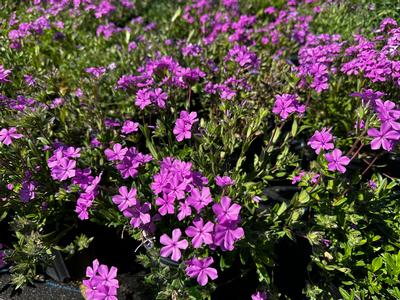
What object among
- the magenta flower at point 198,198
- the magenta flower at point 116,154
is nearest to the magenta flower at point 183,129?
the magenta flower at point 116,154

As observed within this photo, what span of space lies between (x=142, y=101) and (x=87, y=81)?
1.03 metres

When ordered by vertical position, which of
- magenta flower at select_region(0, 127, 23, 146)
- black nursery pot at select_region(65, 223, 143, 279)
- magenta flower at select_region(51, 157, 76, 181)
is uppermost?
magenta flower at select_region(0, 127, 23, 146)

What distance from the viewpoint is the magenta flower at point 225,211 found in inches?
49.9

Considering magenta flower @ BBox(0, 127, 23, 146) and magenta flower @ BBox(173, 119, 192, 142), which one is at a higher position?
magenta flower @ BBox(0, 127, 23, 146)

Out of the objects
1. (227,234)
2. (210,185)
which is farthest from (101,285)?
(210,185)

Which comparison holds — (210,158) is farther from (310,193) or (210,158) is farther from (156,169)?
(310,193)

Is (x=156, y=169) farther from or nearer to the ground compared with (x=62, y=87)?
farther from the ground

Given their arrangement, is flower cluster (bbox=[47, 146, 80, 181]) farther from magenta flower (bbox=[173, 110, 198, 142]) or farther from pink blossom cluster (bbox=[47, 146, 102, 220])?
magenta flower (bbox=[173, 110, 198, 142])

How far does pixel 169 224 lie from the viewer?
1762mm

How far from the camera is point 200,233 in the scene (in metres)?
1.32

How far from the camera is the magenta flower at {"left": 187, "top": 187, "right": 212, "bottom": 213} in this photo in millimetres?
1354

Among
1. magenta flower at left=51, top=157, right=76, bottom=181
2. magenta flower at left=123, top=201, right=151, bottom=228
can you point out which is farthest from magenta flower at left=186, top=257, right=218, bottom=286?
magenta flower at left=51, top=157, right=76, bottom=181

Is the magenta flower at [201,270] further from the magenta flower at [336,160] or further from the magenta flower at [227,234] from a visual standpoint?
the magenta flower at [336,160]

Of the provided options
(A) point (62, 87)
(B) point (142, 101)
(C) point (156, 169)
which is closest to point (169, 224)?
(C) point (156, 169)
